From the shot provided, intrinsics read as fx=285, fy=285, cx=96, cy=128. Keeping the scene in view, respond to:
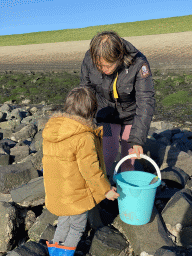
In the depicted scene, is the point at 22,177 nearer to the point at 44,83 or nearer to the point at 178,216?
the point at 178,216

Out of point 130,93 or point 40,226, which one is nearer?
point 40,226

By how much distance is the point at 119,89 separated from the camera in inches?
113

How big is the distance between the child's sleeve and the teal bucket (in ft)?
0.80

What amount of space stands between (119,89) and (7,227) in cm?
170

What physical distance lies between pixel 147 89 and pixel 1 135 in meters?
3.99

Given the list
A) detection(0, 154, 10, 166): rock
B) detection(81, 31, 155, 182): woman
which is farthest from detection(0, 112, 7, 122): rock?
detection(81, 31, 155, 182): woman

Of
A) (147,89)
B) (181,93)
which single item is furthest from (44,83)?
(147,89)

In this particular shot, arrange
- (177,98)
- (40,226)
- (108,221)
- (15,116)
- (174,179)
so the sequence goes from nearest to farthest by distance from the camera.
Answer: (40,226) → (108,221) → (174,179) → (15,116) → (177,98)

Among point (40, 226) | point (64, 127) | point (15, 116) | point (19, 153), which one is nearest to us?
point (64, 127)

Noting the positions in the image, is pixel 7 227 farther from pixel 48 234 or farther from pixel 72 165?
pixel 72 165

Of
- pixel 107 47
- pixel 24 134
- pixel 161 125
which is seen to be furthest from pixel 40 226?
pixel 161 125

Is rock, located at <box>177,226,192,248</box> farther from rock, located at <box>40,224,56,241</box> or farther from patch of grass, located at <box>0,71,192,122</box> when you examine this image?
patch of grass, located at <box>0,71,192,122</box>

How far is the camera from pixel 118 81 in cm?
285

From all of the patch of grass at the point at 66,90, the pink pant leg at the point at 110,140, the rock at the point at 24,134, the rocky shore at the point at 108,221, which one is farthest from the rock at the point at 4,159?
the patch of grass at the point at 66,90
